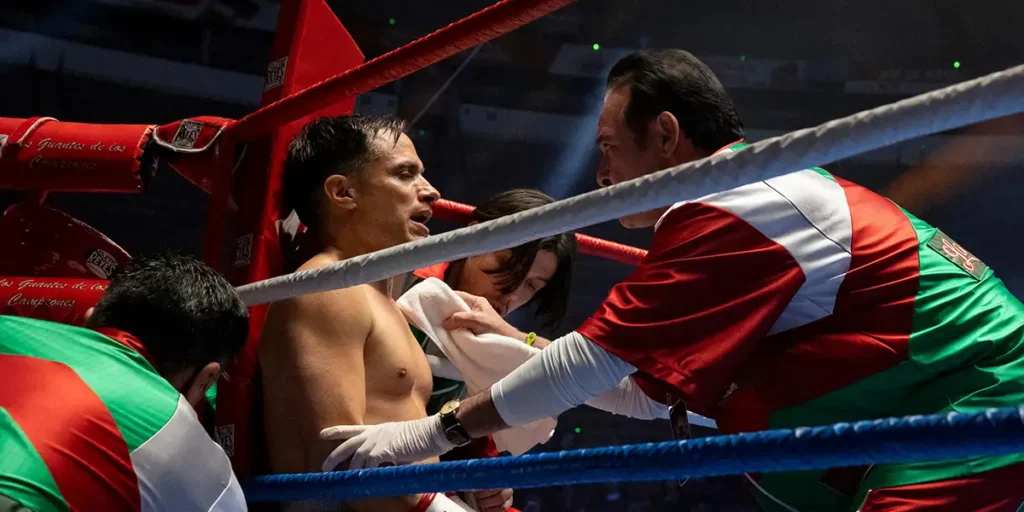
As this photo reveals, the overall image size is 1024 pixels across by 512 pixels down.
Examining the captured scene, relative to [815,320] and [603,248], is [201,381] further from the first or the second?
[603,248]

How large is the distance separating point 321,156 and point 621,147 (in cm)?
54

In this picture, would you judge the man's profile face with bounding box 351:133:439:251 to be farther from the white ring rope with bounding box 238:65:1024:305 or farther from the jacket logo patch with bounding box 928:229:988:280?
the jacket logo patch with bounding box 928:229:988:280

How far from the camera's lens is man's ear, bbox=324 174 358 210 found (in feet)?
5.02

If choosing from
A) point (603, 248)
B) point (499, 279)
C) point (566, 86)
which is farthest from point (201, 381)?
point (566, 86)

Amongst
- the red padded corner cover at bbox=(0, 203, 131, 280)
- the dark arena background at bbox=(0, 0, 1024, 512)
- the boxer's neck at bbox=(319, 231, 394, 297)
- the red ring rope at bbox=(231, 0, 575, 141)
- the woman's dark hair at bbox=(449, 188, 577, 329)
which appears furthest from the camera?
the dark arena background at bbox=(0, 0, 1024, 512)

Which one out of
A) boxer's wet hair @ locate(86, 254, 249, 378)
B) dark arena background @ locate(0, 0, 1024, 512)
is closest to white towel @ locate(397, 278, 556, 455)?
boxer's wet hair @ locate(86, 254, 249, 378)

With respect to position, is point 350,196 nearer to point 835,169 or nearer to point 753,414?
point 753,414

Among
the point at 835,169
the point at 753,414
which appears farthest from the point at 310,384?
the point at 835,169

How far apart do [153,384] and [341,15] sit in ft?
17.6

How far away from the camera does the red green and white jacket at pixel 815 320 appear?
3.24 ft

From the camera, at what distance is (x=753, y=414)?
1.09 m

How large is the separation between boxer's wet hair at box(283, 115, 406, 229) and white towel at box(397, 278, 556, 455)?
9.1 inches

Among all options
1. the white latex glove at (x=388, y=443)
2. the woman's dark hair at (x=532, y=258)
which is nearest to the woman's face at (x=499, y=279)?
the woman's dark hair at (x=532, y=258)

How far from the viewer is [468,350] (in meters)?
1.56
